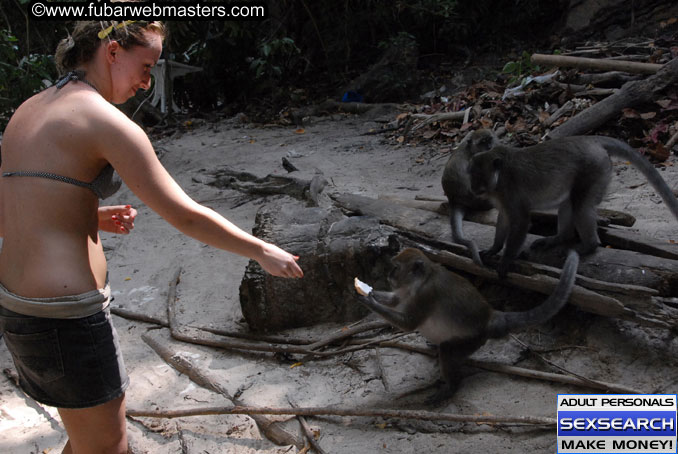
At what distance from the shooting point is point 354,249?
428cm

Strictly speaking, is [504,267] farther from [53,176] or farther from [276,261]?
[53,176]

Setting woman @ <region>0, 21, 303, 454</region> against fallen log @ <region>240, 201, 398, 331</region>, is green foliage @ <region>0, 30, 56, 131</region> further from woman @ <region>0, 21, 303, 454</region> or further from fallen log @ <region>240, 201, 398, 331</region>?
woman @ <region>0, 21, 303, 454</region>

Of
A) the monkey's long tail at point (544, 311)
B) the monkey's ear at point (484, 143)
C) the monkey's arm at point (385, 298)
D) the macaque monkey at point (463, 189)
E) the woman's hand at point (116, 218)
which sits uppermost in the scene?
the woman's hand at point (116, 218)

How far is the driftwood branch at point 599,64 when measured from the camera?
281 inches

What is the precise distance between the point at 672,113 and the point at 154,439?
21.1ft

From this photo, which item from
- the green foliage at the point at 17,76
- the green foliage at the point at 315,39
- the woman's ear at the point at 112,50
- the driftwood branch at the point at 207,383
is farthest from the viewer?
the green foliage at the point at 315,39

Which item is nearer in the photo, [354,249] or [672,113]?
[354,249]

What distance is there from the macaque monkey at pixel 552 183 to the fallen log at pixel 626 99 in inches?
111

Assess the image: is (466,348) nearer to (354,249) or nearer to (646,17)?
(354,249)

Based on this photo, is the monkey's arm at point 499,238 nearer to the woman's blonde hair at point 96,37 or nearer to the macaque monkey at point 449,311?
the macaque monkey at point 449,311

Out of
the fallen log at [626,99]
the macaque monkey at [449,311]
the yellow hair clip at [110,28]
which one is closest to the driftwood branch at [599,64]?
the fallen log at [626,99]

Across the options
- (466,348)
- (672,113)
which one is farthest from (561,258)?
(672,113)

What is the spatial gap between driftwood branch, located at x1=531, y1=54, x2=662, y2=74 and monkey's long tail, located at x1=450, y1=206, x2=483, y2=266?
14.3 ft

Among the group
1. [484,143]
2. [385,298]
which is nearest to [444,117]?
[484,143]
